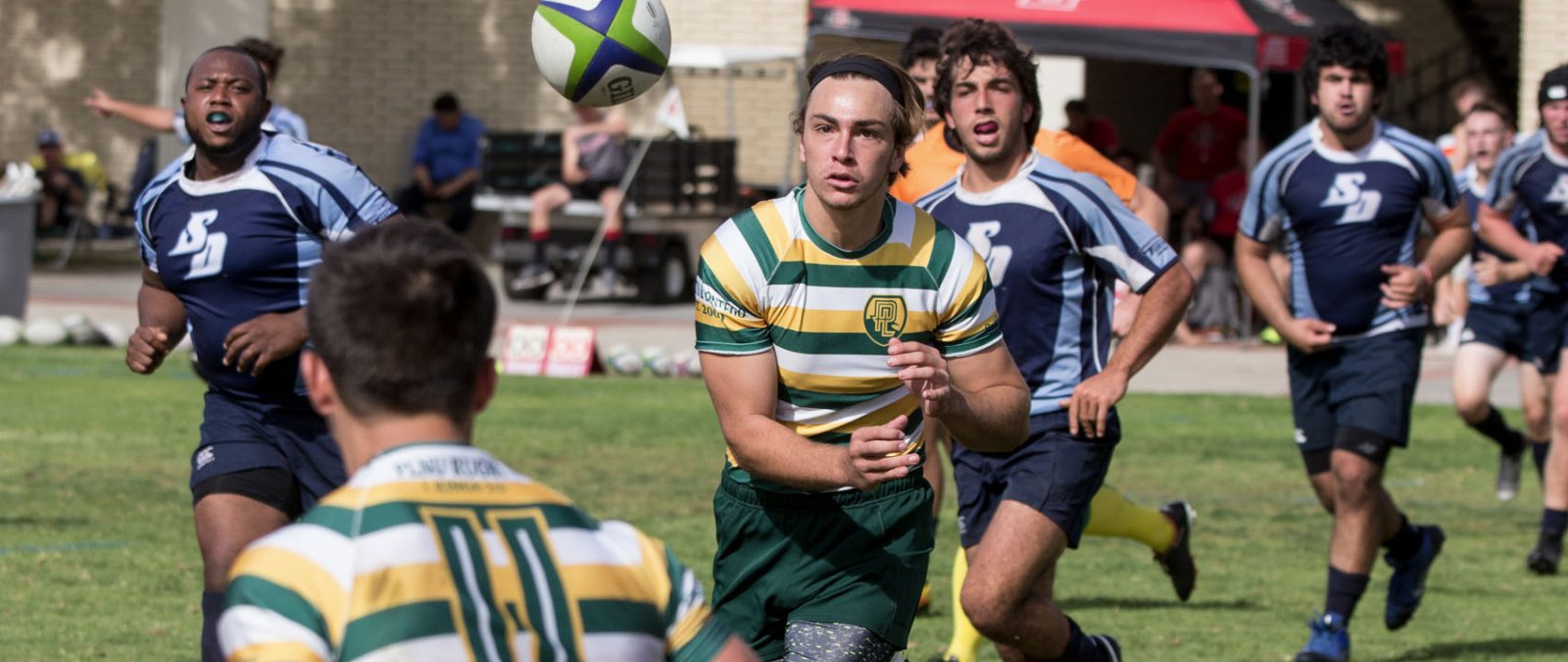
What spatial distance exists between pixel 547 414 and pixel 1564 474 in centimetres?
668

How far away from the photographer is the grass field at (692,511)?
314 inches

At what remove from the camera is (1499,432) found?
1130 centimetres

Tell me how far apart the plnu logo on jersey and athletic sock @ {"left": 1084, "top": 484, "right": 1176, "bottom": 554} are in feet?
9.71

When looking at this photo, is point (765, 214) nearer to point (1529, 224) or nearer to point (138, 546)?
point (138, 546)

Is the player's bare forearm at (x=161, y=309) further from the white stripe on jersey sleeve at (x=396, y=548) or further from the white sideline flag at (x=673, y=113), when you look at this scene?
the white sideline flag at (x=673, y=113)

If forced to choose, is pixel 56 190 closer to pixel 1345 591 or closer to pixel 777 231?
pixel 1345 591

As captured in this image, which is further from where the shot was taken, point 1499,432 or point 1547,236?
point 1499,432

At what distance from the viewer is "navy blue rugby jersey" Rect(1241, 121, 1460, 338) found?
307 inches

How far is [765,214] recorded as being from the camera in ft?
16.1

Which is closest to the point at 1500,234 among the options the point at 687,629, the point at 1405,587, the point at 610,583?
the point at 1405,587

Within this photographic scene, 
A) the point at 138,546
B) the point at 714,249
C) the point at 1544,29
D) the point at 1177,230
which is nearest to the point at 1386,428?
the point at 714,249

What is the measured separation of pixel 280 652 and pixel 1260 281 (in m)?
5.87

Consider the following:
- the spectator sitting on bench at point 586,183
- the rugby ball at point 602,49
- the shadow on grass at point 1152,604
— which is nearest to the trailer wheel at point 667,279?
the spectator sitting on bench at point 586,183

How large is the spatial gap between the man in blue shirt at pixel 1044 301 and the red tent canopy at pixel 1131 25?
12.2 metres
